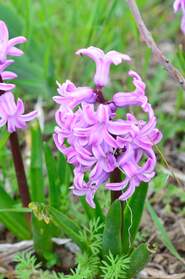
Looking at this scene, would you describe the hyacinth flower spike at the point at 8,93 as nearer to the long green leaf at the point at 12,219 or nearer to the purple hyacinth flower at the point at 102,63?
the purple hyacinth flower at the point at 102,63

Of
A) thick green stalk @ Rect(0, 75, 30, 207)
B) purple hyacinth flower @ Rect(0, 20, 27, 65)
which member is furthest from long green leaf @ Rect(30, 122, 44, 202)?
purple hyacinth flower @ Rect(0, 20, 27, 65)

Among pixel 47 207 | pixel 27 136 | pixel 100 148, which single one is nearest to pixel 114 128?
pixel 100 148

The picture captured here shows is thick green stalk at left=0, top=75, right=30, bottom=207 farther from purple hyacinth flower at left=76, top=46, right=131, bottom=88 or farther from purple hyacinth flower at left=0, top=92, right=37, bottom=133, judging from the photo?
purple hyacinth flower at left=76, top=46, right=131, bottom=88

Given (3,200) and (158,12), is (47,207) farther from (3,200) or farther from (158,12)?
(158,12)

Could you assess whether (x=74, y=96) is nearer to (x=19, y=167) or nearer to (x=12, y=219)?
(x=19, y=167)

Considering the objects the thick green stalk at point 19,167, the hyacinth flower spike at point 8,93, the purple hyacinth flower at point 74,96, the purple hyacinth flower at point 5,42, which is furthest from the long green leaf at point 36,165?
the purple hyacinth flower at point 74,96

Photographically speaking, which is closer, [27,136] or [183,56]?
[183,56]
